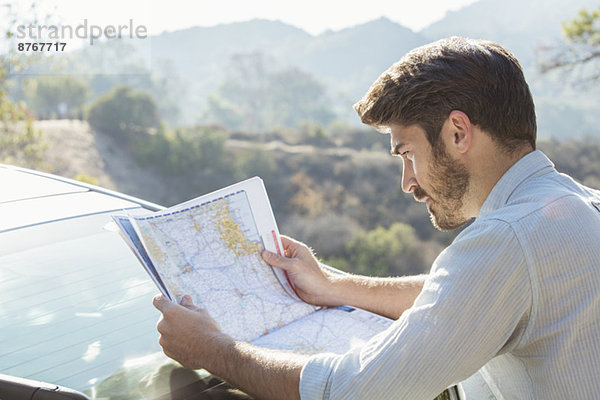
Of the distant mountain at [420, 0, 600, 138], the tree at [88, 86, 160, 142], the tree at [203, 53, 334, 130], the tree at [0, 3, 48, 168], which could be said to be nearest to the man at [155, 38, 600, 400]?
the tree at [0, 3, 48, 168]

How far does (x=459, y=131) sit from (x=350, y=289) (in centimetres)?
58

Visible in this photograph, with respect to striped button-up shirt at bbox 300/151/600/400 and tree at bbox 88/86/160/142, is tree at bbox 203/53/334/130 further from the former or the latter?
striped button-up shirt at bbox 300/151/600/400

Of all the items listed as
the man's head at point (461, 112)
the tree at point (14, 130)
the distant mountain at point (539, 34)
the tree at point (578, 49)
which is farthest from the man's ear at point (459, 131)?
the distant mountain at point (539, 34)

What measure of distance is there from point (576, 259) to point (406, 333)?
1.13 ft

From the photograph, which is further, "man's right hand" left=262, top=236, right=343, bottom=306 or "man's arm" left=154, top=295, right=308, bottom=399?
"man's right hand" left=262, top=236, right=343, bottom=306

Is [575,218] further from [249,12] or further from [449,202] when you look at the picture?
[249,12]

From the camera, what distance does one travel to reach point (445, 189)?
1370mm

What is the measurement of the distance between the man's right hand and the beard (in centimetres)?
37

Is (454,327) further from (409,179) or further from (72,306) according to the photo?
(72,306)

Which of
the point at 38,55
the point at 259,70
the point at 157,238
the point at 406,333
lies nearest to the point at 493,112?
the point at 406,333

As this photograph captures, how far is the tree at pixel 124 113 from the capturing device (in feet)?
59.0

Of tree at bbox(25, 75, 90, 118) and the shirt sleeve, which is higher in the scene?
tree at bbox(25, 75, 90, 118)

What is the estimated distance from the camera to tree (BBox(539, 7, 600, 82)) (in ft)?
32.9

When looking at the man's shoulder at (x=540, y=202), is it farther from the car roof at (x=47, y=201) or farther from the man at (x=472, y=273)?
the car roof at (x=47, y=201)
